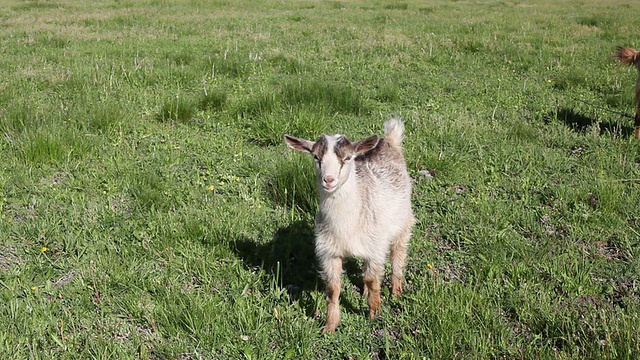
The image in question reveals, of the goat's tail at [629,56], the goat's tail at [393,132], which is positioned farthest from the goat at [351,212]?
the goat's tail at [629,56]

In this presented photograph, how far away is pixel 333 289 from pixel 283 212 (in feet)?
5.12

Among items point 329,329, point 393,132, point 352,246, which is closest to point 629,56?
point 393,132

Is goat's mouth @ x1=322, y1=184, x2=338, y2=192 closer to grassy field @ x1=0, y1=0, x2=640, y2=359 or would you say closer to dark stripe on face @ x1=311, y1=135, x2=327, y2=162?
dark stripe on face @ x1=311, y1=135, x2=327, y2=162

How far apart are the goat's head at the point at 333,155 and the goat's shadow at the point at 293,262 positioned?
107 centimetres

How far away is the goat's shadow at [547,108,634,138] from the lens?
7.16 meters

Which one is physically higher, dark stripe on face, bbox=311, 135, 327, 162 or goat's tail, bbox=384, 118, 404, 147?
dark stripe on face, bbox=311, 135, 327, 162

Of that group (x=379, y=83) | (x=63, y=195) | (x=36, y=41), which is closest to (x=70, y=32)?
(x=36, y=41)

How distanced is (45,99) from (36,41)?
239 inches

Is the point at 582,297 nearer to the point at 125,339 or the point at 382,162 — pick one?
the point at 382,162

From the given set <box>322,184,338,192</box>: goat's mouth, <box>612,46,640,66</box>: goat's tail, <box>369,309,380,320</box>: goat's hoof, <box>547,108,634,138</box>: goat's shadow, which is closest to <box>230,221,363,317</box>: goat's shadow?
<box>369,309,380,320</box>: goat's hoof

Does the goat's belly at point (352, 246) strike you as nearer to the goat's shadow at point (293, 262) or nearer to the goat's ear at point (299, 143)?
the goat's shadow at point (293, 262)

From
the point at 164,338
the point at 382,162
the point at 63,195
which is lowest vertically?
the point at 164,338

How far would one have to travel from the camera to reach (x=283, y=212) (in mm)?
5020

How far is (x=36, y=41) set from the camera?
12.6 m
